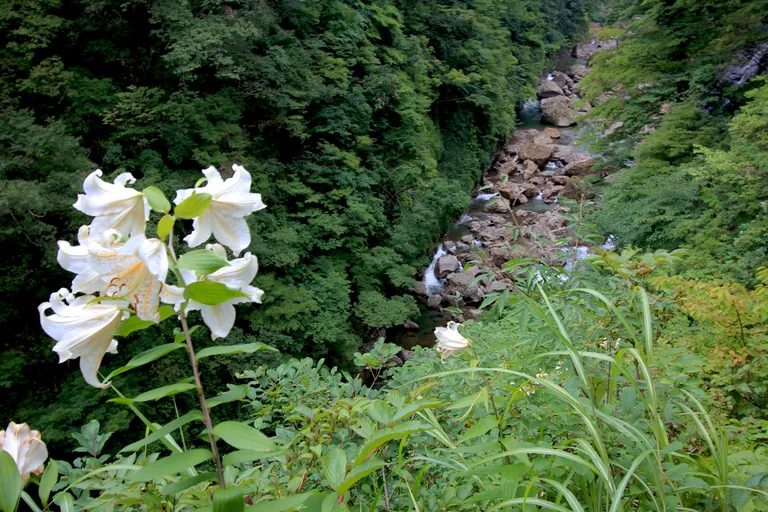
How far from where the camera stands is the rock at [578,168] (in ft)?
43.1

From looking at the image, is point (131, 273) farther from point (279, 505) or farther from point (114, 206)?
point (279, 505)

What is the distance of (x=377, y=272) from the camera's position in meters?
8.99

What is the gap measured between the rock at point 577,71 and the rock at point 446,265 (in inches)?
616

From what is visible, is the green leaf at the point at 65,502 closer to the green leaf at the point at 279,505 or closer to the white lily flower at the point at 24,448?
the white lily flower at the point at 24,448

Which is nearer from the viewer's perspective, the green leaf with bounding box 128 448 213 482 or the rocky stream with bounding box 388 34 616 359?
the green leaf with bounding box 128 448 213 482

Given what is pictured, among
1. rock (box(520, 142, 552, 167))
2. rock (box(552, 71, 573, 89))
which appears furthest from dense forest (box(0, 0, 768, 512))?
rock (box(552, 71, 573, 89))

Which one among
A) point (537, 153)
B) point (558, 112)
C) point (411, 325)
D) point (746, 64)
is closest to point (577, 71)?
point (558, 112)

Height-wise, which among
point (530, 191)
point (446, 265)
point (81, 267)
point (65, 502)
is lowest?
point (446, 265)

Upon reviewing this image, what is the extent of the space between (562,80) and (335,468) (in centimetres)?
2367

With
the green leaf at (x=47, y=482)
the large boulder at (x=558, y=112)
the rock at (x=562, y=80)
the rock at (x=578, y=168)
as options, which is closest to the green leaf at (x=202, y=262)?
the green leaf at (x=47, y=482)

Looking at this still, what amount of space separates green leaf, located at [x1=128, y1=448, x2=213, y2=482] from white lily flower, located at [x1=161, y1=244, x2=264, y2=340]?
0.17 m

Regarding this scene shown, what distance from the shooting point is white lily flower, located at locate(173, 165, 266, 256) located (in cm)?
80

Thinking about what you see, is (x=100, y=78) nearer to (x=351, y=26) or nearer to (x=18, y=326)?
(x=18, y=326)

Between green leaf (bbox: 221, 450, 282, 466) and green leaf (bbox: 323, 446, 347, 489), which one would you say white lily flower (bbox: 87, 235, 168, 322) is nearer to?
green leaf (bbox: 221, 450, 282, 466)
